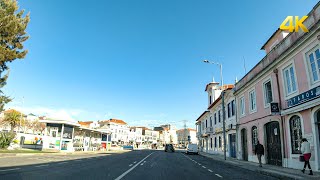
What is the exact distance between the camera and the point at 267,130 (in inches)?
821

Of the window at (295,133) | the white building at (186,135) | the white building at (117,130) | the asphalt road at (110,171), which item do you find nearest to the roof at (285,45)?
the window at (295,133)

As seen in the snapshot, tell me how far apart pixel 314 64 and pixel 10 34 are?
23.7 m

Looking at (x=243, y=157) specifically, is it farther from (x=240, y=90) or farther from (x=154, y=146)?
(x=154, y=146)

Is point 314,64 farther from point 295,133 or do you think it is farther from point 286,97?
point 295,133

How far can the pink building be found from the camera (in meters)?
13.9

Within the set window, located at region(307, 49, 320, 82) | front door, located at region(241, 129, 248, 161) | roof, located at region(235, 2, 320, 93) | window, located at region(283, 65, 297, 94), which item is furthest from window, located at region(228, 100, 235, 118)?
window, located at region(307, 49, 320, 82)

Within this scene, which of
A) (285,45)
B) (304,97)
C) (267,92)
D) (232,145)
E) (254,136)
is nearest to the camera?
(304,97)

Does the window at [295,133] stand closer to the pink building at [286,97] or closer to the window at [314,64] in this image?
the pink building at [286,97]

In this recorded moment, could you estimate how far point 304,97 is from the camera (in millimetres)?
14602

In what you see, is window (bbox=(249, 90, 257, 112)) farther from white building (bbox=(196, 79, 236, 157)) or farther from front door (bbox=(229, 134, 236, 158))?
front door (bbox=(229, 134, 236, 158))

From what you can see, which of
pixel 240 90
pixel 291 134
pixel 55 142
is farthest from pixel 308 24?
pixel 55 142

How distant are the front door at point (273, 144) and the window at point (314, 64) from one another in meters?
5.62

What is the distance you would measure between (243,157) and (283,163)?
940 centimetres

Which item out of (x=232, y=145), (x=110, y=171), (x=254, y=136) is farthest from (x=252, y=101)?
(x=110, y=171)
